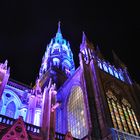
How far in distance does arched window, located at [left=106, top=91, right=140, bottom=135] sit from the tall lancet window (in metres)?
3.96

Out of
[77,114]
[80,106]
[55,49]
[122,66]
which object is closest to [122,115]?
[80,106]

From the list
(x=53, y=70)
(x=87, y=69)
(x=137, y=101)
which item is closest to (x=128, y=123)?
(x=137, y=101)

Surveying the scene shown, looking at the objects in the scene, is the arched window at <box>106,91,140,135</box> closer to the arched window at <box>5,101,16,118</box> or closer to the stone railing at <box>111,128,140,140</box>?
the stone railing at <box>111,128,140,140</box>

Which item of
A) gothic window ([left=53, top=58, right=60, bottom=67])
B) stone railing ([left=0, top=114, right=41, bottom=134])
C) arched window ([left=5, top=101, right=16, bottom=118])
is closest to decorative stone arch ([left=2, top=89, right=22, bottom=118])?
arched window ([left=5, top=101, right=16, bottom=118])

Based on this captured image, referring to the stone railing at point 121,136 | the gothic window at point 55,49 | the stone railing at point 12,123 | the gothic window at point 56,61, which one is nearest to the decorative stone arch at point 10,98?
the stone railing at point 12,123

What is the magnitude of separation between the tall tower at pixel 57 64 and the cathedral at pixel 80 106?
8.98 metres

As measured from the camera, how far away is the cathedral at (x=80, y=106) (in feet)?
61.8

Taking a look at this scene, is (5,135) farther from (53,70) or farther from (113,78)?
(53,70)

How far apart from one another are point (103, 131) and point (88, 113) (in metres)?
2.91

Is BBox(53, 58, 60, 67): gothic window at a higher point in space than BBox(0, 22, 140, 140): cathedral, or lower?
higher

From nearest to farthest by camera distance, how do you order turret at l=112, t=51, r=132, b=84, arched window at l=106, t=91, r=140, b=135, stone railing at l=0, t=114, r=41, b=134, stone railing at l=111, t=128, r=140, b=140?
stone railing at l=0, t=114, r=41, b=134
stone railing at l=111, t=128, r=140, b=140
arched window at l=106, t=91, r=140, b=135
turret at l=112, t=51, r=132, b=84

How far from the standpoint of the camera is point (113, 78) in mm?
32562

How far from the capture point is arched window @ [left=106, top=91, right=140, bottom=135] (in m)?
25.4

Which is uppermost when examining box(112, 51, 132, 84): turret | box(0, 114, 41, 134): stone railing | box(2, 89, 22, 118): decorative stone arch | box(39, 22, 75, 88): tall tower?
box(39, 22, 75, 88): tall tower
